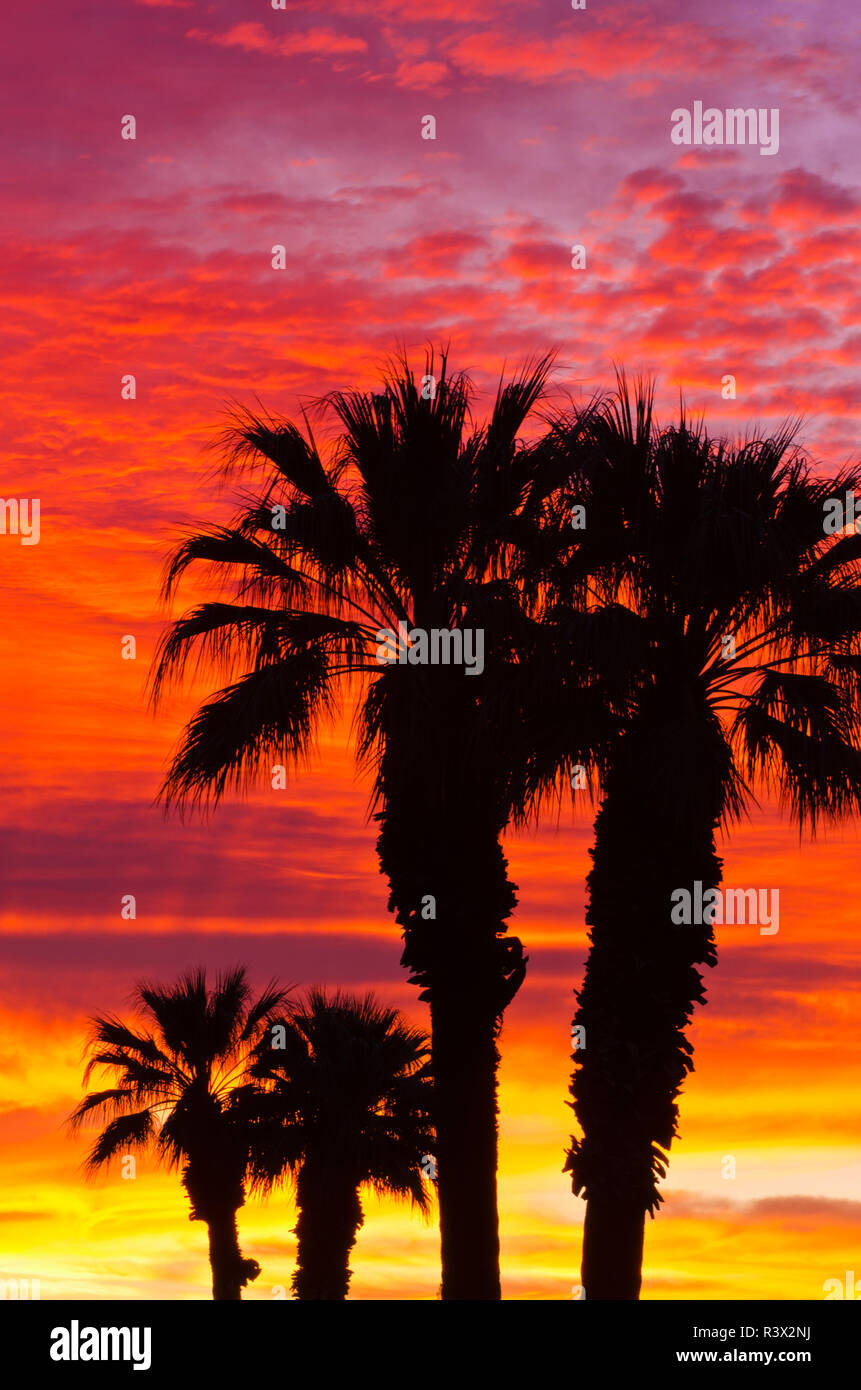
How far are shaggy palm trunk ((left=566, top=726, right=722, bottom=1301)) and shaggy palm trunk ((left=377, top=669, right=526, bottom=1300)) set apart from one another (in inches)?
44.0

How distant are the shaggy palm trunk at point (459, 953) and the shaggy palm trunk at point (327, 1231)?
13.0 metres

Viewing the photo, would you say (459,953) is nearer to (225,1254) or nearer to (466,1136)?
(466,1136)

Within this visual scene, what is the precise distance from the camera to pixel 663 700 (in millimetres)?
16484

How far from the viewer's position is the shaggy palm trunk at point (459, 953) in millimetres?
16969

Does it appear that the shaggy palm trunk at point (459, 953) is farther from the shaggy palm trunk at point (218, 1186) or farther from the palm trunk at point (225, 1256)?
the palm trunk at point (225, 1256)

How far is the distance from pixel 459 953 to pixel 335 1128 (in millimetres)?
13259

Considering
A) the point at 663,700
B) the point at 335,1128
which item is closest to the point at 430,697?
the point at 663,700

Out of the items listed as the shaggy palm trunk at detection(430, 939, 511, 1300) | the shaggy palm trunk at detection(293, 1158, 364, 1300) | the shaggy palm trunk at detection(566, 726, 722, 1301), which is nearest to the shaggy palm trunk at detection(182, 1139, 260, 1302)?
the shaggy palm trunk at detection(293, 1158, 364, 1300)

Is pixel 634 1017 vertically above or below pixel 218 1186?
above

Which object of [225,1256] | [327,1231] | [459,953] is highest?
[459,953]
